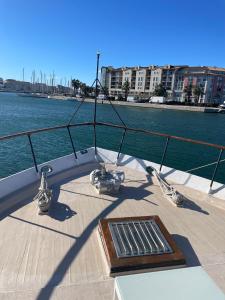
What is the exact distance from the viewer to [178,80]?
8669cm

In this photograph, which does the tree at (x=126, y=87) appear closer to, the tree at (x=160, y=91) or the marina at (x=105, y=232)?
the tree at (x=160, y=91)

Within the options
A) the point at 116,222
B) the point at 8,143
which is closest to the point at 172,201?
the point at 116,222

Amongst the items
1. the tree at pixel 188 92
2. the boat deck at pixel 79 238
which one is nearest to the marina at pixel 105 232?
the boat deck at pixel 79 238

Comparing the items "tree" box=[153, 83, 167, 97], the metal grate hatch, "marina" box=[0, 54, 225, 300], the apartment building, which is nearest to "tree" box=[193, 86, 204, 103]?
the apartment building

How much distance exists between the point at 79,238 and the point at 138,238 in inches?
31.1

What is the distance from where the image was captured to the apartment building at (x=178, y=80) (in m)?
82.8

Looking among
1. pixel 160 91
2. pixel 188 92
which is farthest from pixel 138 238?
pixel 188 92

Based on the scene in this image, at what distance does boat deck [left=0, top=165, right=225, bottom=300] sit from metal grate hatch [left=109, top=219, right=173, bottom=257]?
27cm

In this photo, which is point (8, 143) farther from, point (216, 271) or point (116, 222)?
point (216, 271)

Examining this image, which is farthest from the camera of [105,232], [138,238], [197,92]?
[197,92]

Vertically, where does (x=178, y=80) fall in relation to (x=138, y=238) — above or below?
above

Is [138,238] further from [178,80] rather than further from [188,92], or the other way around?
[178,80]

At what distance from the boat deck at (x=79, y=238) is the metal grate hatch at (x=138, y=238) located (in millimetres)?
273

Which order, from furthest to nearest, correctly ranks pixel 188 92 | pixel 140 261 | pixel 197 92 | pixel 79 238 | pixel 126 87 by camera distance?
pixel 126 87 < pixel 188 92 < pixel 197 92 < pixel 79 238 < pixel 140 261
